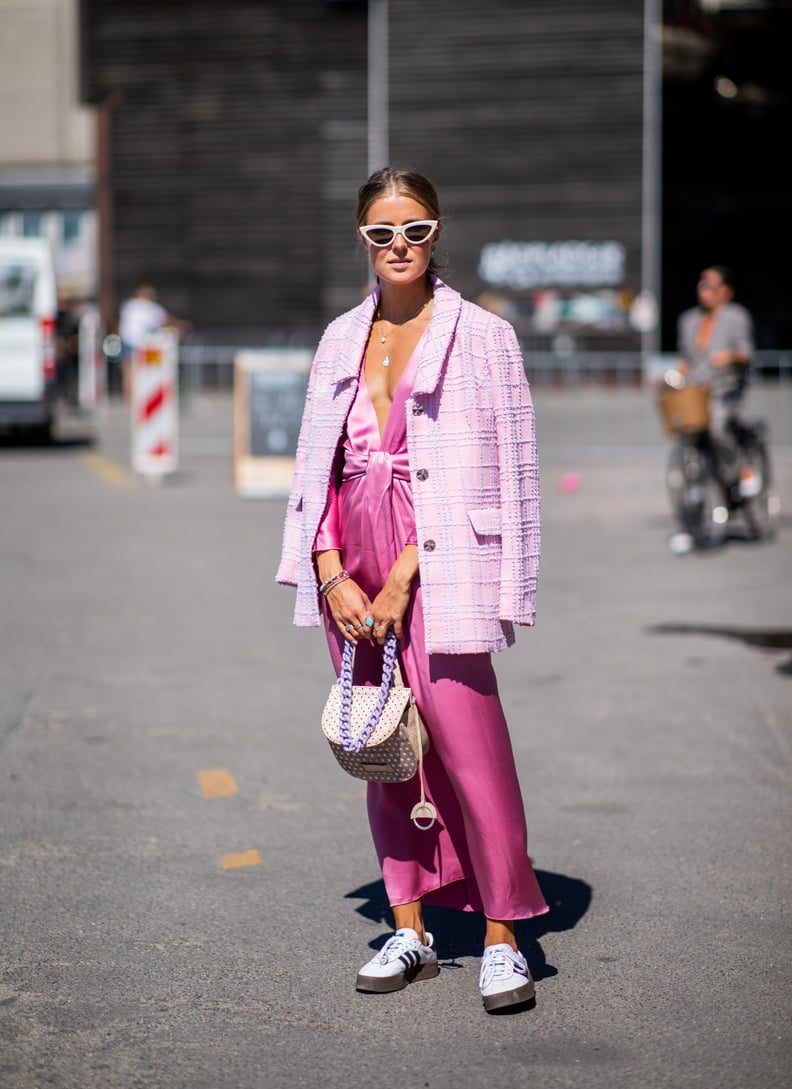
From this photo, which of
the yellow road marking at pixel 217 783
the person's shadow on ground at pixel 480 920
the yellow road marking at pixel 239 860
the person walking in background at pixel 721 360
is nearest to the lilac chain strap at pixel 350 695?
the person's shadow on ground at pixel 480 920

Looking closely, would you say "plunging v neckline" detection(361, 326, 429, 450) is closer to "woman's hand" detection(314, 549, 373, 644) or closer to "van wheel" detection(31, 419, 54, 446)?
"woman's hand" detection(314, 549, 373, 644)

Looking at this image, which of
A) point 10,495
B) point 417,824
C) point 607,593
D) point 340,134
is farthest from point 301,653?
point 340,134

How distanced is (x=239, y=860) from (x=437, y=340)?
1.90m

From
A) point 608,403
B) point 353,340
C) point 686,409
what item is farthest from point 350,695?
point 608,403

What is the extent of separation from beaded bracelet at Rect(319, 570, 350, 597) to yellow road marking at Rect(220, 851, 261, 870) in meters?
1.36

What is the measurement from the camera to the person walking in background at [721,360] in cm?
1199

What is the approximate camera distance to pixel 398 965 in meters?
4.02

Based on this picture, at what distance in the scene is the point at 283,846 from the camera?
5.23 metres

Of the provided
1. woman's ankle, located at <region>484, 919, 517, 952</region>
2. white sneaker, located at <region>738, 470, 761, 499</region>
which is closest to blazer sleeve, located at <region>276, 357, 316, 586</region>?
woman's ankle, located at <region>484, 919, 517, 952</region>

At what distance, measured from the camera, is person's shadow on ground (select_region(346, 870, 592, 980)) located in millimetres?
4277

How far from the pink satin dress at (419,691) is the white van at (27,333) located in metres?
16.2

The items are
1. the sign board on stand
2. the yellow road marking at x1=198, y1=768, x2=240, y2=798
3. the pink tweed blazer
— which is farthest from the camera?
the sign board on stand

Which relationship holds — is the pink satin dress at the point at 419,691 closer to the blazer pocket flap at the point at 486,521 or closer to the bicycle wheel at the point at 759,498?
the blazer pocket flap at the point at 486,521

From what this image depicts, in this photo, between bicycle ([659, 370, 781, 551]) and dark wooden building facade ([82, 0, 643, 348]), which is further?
dark wooden building facade ([82, 0, 643, 348])
